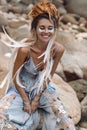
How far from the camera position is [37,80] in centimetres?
352

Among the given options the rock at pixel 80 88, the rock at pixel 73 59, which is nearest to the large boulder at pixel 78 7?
the rock at pixel 73 59

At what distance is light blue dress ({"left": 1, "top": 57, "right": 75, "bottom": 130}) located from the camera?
11.2 feet

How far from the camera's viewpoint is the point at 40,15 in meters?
3.40

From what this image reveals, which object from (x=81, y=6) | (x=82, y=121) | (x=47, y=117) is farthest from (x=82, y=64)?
(x=81, y=6)

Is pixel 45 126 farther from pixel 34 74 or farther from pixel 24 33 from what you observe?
pixel 24 33

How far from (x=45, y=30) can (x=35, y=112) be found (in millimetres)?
638

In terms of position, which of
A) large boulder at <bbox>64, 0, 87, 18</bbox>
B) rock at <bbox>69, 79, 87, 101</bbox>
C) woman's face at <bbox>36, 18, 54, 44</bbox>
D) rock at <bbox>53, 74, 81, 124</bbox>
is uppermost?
woman's face at <bbox>36, 18, 54, 44</bbox>

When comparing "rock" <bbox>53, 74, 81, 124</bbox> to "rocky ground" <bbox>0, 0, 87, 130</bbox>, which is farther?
"rocky ground" <bbox>0, 0, 87, 130</bbox>

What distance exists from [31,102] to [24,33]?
4358 millimetres

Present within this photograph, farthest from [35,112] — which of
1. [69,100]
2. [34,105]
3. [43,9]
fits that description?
[69,100]

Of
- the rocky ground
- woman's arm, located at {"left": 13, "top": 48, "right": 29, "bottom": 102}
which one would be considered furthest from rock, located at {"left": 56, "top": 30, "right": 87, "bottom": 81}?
woman's arm, located at {"left": 13, "top": 48, "right": 29, "bottom": 102}

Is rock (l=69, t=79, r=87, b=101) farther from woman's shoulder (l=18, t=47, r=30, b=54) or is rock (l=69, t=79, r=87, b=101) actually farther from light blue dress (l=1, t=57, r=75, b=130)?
woman's shoulder (l=18, t=47, r=30, b=54)

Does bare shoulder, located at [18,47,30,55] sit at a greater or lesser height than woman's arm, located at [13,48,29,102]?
greater

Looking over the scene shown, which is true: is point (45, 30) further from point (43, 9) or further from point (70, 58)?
point (70, 58)
